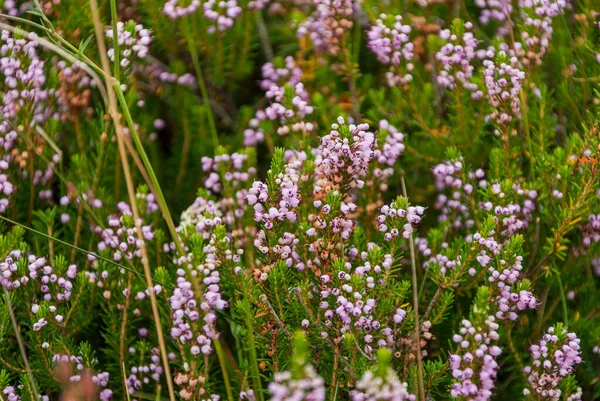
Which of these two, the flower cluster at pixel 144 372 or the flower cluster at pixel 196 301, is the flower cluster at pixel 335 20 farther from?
the flower cluster at pixel 144 372

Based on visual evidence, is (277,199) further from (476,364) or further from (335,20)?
(335,20)

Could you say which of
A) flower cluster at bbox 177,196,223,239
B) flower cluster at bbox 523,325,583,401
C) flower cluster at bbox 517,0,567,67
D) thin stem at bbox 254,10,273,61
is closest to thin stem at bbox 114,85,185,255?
flower cluster at bbox 177,196,223,239

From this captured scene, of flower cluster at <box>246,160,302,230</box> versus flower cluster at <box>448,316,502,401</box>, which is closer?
flower cluster at <box>448,316,502,401</box>

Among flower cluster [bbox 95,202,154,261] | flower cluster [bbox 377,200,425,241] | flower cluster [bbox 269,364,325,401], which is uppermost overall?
flower cluster [bbox 269,364,325,401]

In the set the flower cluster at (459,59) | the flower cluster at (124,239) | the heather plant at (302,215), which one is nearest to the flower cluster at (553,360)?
the heather plant at (302,215)

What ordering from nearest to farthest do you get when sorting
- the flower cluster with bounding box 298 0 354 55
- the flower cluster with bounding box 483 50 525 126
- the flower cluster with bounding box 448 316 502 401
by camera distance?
the flower cluster with bounding box 448 316 502 401 < the flower cluster with bounding box 483 50 525 126 < the flower cluster with bounding box 298 0 354 55

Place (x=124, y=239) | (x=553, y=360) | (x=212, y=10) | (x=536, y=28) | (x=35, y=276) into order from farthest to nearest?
1. (x=212, y=10)
2. (x=536, y=28)
3. (x=124, y=239)
4. (x=35, y=276)
5. (x=553, y=360)

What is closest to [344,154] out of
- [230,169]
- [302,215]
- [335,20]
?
[302,215]

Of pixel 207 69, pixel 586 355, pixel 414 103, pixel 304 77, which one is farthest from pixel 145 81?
pixel 586 355

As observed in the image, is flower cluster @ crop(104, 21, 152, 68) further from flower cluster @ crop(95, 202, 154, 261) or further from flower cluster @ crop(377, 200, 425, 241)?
flower cluster @ crop(377, 200, 425, 241)
